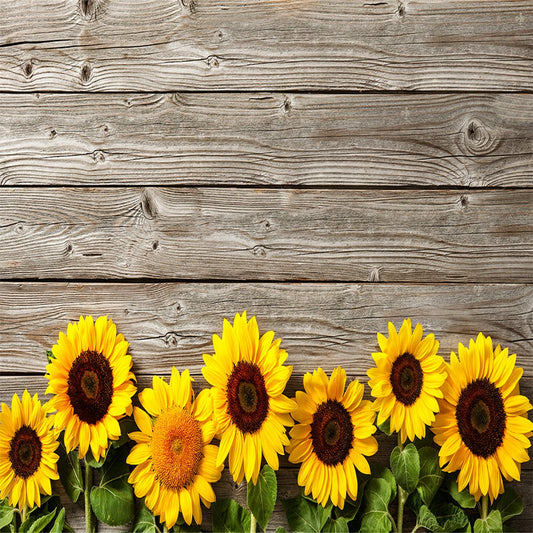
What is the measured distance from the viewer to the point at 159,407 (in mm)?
837

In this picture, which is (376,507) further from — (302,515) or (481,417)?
(481,417)

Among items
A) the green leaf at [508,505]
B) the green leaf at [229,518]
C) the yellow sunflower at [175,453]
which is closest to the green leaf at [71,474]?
the yellow sunflower at [175,453]

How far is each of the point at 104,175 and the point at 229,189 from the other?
0.23m

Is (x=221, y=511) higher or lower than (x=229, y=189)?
lower

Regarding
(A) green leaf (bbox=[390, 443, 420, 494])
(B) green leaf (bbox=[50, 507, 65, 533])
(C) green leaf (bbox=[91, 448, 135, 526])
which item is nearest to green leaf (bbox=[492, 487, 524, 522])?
(A) green leaf (bbox=[390, 443, 420, 494])

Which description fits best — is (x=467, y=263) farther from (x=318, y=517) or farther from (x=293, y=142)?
(x=318, y=517)

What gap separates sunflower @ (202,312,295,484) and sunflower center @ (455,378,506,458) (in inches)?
11.2

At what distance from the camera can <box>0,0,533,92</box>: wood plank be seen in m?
0.87

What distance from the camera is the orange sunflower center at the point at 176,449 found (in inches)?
32.1

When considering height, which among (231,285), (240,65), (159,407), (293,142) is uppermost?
(240,65)

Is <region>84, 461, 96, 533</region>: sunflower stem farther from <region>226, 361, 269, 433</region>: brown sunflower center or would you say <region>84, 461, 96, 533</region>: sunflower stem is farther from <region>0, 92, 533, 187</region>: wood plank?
<region>0, 92, 533, 187</region>: wood plank

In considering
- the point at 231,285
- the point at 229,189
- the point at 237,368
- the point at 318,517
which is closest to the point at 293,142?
the point at 229,189

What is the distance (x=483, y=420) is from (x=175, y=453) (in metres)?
0.51

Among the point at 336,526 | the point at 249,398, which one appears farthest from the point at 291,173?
the point at 336,526
